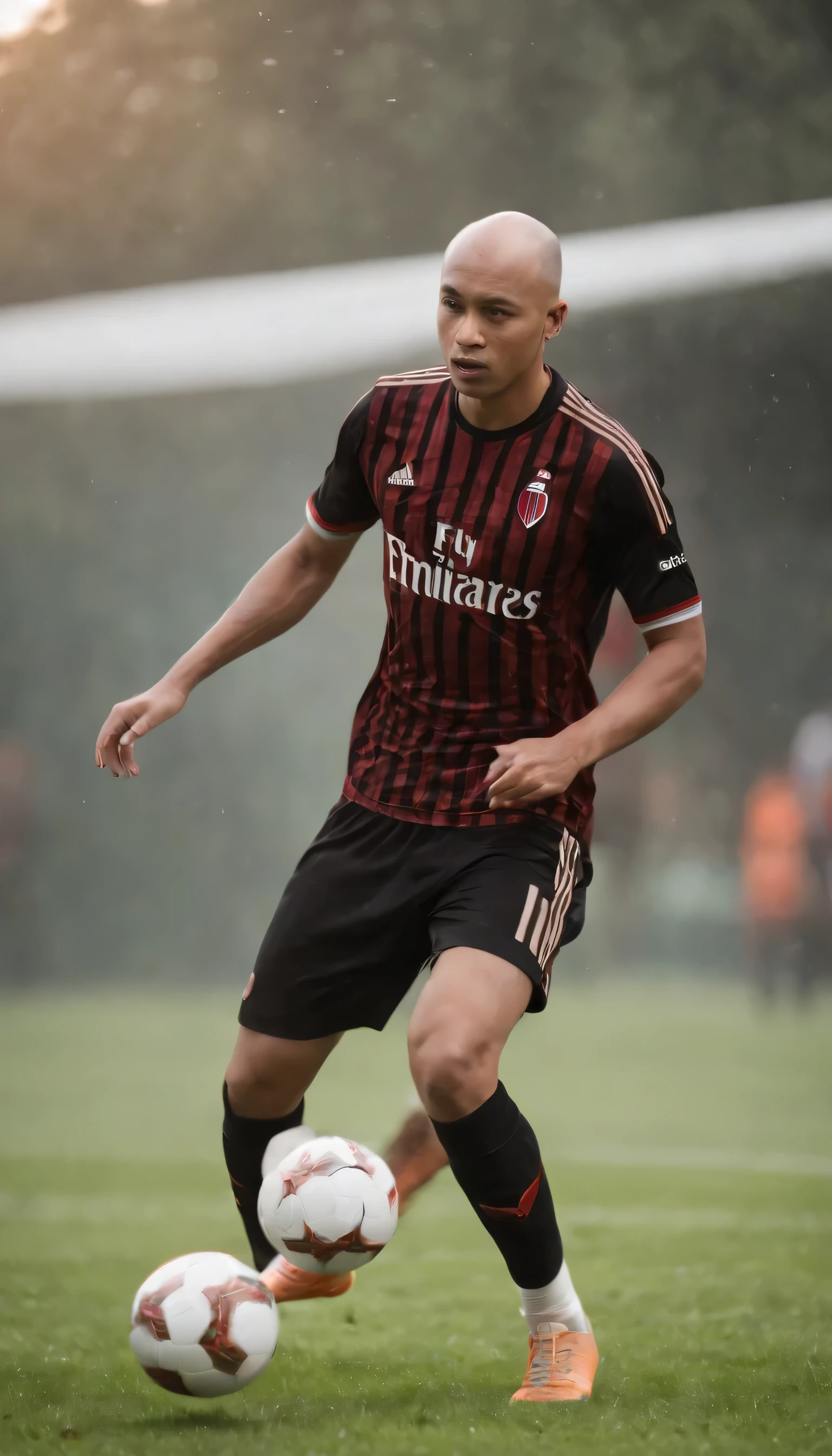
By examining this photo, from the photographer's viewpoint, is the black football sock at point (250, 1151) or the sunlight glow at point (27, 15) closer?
the black football sock at point (250, 1151)

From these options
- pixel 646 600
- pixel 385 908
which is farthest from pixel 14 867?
pixel 646 600

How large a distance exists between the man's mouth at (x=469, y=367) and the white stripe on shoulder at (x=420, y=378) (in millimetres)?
A: 248

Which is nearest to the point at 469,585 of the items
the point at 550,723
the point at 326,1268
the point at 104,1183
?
the point at 550,723

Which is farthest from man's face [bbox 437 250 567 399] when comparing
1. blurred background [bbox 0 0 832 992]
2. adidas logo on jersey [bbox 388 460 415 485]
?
blurred background [bbox 0 0 832 992]

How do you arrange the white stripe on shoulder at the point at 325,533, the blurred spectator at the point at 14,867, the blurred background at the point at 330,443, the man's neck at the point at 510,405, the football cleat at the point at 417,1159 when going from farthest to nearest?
the blurred spectator at the point at 14,867 → the blurred background at the point at 330,443 → the football cleat at the point at 417,1159 → the white stripe on shoulder at the point at 325,533 → the man's neck at the point at 510,405

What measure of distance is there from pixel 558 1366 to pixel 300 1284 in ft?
1.93

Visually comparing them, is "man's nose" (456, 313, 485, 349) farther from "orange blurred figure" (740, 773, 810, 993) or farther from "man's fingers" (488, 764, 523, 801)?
"orange blurred figure" (740, 773, 810, 993)

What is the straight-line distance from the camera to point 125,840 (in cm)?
825

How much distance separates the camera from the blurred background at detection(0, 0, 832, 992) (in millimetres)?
7023

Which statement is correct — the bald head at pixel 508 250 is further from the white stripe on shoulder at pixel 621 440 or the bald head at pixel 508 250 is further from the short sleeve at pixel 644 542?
the short sleeve at pixel 644 542

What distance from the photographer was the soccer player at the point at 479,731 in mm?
2459

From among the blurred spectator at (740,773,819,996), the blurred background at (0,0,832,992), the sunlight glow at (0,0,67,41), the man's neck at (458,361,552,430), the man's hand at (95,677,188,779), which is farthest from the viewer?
the blurred spectator at (740,773,819,996)

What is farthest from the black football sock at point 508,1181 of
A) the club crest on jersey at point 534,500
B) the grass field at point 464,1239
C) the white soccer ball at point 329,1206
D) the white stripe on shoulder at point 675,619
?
the club crest on jersey at point 534,500

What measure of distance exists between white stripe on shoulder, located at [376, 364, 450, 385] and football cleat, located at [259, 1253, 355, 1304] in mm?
1738
